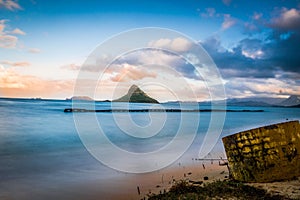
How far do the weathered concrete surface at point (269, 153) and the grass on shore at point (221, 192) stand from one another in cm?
55

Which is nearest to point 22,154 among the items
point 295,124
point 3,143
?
point 3,143

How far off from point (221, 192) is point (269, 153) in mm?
1710

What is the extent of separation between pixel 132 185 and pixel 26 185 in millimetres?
3434

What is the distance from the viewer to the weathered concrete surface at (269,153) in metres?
6.42

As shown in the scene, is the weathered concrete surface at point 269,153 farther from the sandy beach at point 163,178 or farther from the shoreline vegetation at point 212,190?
the sandy beach at point 163,178

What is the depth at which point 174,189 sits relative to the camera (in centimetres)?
632

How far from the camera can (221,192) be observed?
19.1 feet

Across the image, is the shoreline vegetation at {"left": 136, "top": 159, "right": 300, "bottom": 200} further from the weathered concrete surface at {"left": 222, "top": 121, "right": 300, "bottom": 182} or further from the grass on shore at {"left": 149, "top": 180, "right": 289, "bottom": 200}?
the weathered concrete surface at {"left": 222, "top": 121, "right": 300, "bottom": 182}

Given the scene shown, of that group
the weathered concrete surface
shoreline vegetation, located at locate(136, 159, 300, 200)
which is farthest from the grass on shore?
the weathered concrete surface

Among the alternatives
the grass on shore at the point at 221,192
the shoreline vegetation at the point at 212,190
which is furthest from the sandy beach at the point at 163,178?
the grass on shore at the point at 221,192

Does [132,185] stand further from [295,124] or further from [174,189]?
[295,124]

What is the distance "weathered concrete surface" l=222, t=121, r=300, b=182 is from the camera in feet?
21.1

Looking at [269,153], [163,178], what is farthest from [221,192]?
[163,178]

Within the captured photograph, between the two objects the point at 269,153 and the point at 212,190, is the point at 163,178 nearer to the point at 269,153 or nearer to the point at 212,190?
the point at 212,190
